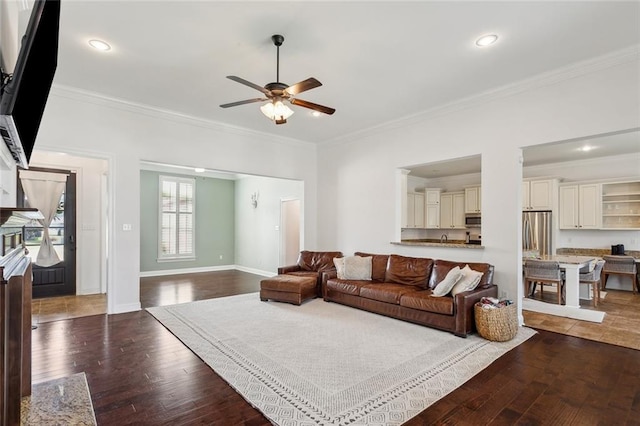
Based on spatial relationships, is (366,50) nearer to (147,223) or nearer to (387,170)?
(387,170)

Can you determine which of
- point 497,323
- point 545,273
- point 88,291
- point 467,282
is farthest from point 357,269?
point 88,291

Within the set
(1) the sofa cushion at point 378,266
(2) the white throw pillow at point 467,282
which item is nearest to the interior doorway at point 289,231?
(1) the sofa cushion at point 378,266

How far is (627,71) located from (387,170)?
10.8 feet

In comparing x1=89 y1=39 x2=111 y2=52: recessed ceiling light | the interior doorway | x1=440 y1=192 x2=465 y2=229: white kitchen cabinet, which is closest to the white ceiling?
x1=89 y1=39 x2=111 y2=52: recessed ceiling light

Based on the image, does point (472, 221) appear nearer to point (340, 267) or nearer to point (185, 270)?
point (340, 267)

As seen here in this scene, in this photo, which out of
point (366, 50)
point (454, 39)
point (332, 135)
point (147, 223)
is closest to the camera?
point (454, 39)

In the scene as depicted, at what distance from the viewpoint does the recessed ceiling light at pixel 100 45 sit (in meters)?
3.36

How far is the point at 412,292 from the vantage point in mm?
4523

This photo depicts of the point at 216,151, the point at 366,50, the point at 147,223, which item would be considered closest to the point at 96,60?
the point at 216,151

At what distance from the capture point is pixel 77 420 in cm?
214

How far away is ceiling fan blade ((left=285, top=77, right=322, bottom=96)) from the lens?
2910 mm

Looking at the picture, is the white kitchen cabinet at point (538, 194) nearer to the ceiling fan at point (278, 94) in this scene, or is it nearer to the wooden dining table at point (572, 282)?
the wooden dining table at point (572, 282)

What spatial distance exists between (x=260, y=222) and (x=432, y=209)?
477cm

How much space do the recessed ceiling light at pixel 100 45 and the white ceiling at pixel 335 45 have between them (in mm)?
61
